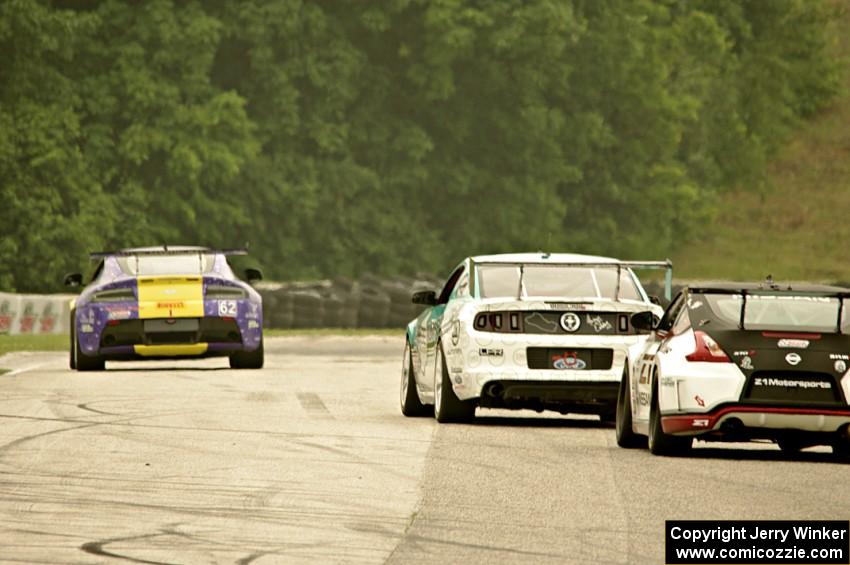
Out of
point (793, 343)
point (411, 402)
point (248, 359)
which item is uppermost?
point (793, 343)

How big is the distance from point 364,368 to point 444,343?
31.0 feet

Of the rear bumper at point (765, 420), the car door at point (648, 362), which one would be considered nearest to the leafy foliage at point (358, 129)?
the car door at point (648, 362)

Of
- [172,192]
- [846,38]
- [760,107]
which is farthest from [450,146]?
[846,38]

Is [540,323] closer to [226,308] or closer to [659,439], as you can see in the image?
[659,439]

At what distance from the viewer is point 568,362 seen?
1717cm

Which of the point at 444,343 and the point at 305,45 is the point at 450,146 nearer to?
the point at 305,45

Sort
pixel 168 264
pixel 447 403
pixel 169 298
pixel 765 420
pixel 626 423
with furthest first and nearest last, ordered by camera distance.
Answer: pixel 168 264
pixel 169 298
pixel 447 403
pixel 626 423
pixel 765 420

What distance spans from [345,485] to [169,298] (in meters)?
12.1

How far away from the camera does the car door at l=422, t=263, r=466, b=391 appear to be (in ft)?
59.0

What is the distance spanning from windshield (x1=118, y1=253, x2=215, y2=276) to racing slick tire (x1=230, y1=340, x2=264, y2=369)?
101cm

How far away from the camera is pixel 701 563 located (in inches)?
376

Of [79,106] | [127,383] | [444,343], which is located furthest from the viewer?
[79,106]

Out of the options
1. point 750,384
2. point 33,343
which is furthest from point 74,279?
point 750,384

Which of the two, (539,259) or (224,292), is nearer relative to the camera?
(539,259)
